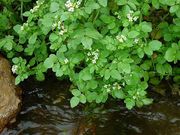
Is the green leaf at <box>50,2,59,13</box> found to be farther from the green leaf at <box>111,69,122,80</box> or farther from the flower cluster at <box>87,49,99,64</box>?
Result: the green leaf at <box>111,69,122,80</box>

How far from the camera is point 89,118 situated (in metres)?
3.94

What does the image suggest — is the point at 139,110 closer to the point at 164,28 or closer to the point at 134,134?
the point at 134,134

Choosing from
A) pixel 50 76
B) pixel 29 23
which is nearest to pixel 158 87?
pixel 50 76

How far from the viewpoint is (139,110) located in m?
4.02

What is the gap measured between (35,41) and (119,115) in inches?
43.3

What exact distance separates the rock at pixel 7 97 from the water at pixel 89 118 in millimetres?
114

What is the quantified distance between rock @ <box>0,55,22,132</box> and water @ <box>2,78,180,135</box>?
0.11 m

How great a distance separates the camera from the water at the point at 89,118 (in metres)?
3.85

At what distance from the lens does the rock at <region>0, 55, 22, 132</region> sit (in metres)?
3.77

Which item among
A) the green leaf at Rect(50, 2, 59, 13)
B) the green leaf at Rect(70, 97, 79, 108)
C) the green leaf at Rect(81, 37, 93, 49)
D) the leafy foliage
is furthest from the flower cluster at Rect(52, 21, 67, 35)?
the green leaf at Rect(70, 97, 79, 108)

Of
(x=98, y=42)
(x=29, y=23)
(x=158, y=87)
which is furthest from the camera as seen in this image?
(x=158, y=87)

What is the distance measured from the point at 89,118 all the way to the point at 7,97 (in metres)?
0.80

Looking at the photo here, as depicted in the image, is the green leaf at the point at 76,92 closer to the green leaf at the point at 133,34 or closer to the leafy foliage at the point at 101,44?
the leafy foliage at the point at 101,44

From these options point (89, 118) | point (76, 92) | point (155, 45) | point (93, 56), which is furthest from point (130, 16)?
point (89, 118)
